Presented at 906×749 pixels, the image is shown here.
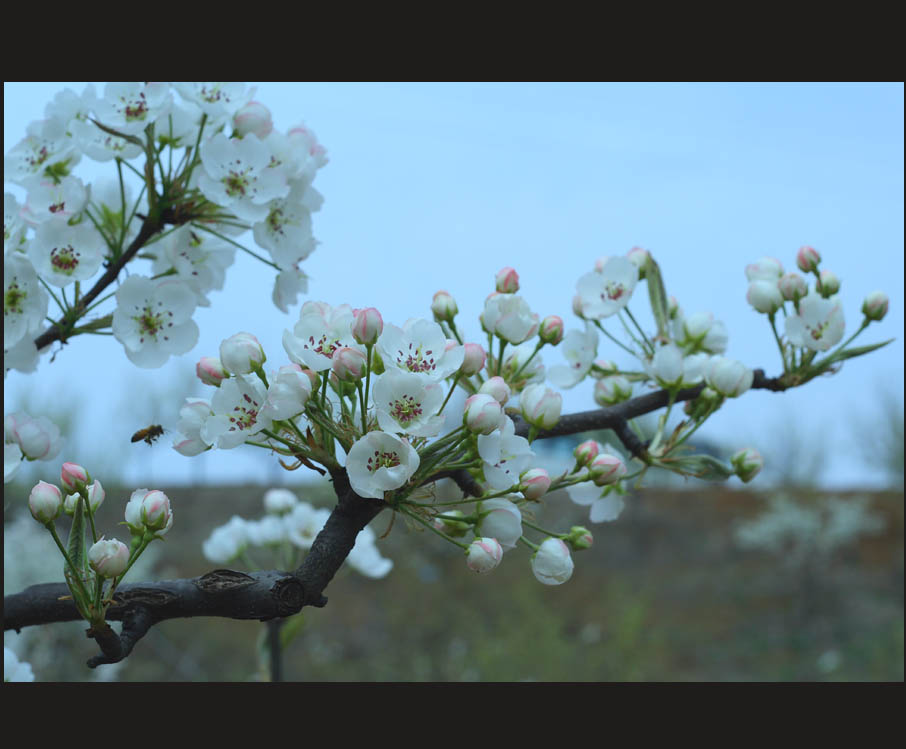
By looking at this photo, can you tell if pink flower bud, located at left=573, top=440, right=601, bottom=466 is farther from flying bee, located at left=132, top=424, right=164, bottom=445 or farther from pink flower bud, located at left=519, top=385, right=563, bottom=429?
flying bee, located at left=132, top=424, right=164, bottom=445

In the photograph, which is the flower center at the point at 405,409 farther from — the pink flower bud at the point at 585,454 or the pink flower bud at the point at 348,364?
the pink flower bud at the point at 585,454

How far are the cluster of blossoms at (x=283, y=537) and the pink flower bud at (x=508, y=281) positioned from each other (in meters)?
0.67

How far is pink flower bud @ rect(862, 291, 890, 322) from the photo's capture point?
136 centimetres

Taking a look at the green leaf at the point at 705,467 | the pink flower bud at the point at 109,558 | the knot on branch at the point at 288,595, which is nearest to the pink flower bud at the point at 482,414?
the knot on branch at the point at 288,595

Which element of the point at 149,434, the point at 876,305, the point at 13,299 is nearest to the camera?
the point at 13,299

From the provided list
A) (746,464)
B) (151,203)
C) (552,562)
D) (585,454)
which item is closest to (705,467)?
(746,464)

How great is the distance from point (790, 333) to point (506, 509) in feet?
1.89

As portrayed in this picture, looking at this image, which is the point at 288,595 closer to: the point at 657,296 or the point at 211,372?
the point at 211,372

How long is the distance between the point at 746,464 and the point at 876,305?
35 cm

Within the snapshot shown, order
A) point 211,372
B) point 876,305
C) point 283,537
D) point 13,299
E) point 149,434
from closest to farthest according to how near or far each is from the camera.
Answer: point 211,372 → point 13,299 → point 149,434 → point 876,305 → point 283,537

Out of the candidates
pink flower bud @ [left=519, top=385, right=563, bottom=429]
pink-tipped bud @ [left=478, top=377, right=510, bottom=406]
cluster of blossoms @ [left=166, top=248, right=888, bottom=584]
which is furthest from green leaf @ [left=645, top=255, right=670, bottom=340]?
pink-tipped bud @ [left=478, top=377, right=510, bottom=406]

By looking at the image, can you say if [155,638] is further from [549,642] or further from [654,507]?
[654,507]

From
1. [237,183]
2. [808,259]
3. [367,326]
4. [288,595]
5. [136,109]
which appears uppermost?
[136,109]

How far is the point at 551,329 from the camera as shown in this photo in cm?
110
